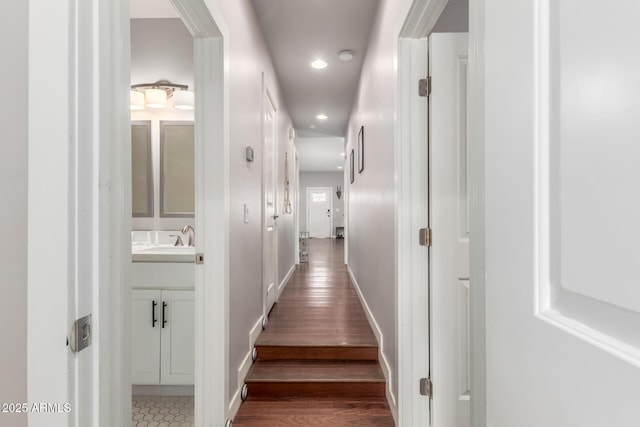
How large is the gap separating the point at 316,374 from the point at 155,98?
2.39 metres

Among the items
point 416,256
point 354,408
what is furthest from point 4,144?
point 354,408

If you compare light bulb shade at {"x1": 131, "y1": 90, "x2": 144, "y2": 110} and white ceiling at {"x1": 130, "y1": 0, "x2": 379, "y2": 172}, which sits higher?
white ceiling at {"x1": 130, "y1": 0, "x2": 379, "y2": 172}

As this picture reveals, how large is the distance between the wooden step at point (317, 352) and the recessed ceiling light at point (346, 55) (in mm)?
2659

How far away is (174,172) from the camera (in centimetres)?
265

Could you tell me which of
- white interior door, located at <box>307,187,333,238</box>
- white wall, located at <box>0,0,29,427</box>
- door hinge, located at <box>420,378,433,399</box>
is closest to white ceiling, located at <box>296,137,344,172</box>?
Result: white interior door, located at <box>307,187,333,238</box>

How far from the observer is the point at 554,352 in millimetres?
427

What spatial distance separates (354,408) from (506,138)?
1.97 metres

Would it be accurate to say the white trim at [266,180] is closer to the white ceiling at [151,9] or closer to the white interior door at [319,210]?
the white ceiling at [151,9]

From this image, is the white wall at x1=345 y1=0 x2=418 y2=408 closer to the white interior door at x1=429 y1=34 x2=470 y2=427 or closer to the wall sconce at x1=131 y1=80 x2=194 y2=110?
the white interior door at x1=429 y1=34 x2=470 y2=427

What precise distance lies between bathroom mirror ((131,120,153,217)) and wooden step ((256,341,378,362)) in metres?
1.43

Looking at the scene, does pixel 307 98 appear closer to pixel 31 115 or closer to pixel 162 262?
pixel 162 262

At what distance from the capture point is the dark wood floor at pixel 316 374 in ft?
6.35

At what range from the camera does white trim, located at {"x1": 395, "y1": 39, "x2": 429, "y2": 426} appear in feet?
5.32

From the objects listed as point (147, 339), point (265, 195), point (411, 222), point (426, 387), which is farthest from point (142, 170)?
point (426, 387)
